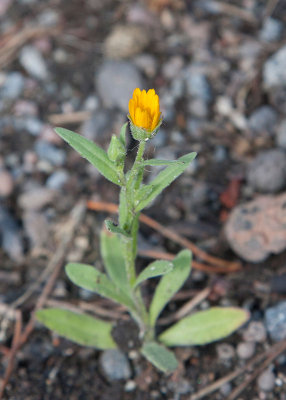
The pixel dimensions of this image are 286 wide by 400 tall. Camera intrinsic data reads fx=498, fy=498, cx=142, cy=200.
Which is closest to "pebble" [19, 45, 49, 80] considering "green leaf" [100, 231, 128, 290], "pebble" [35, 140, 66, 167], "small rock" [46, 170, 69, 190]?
"pebble" [35, 140, 66, 167]

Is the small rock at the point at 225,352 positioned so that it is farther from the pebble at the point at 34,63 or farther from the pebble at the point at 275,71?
the pebble at the point at 34,63

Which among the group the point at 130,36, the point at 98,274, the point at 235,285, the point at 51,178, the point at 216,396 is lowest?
the point at 216,396

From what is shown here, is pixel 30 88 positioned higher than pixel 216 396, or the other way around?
pixel 30 88

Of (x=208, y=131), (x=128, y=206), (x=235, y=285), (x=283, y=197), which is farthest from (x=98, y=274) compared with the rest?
(x=208, y=131)

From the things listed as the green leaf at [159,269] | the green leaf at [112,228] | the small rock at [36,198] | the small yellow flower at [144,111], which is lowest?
the small rock at [36,198]

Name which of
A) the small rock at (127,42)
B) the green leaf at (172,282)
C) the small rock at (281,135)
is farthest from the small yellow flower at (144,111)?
the small rock at (127,42)

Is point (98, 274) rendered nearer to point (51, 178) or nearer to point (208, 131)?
point (51, 178)
